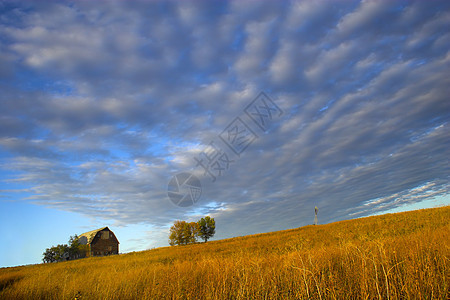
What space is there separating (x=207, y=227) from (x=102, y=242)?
28724 mm

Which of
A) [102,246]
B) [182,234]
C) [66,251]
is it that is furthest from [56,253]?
[182,234]

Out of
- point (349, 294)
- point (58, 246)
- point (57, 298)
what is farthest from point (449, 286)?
point (58, 246)

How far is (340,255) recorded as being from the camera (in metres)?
9.64

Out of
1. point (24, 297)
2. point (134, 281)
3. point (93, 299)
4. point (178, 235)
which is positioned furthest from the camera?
point (178, 235)

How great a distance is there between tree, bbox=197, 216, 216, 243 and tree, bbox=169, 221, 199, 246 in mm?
3224

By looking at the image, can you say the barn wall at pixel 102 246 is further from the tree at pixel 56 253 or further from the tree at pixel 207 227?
the tree at pixel 207 227

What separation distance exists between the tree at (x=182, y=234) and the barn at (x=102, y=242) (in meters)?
16.1

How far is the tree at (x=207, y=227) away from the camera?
7181cm

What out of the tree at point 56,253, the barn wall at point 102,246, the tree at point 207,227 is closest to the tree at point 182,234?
the tree at point 207,227

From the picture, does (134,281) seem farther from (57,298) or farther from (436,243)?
(436,243)

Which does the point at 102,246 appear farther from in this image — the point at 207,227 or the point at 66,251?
the point at 207,227

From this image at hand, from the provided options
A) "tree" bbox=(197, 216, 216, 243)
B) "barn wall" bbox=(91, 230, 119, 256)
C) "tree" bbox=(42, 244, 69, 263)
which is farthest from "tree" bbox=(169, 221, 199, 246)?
"tree" bbox=(42, 244, 69, 263)

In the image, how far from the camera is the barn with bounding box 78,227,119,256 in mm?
64188

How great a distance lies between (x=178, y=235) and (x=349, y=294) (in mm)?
64173
